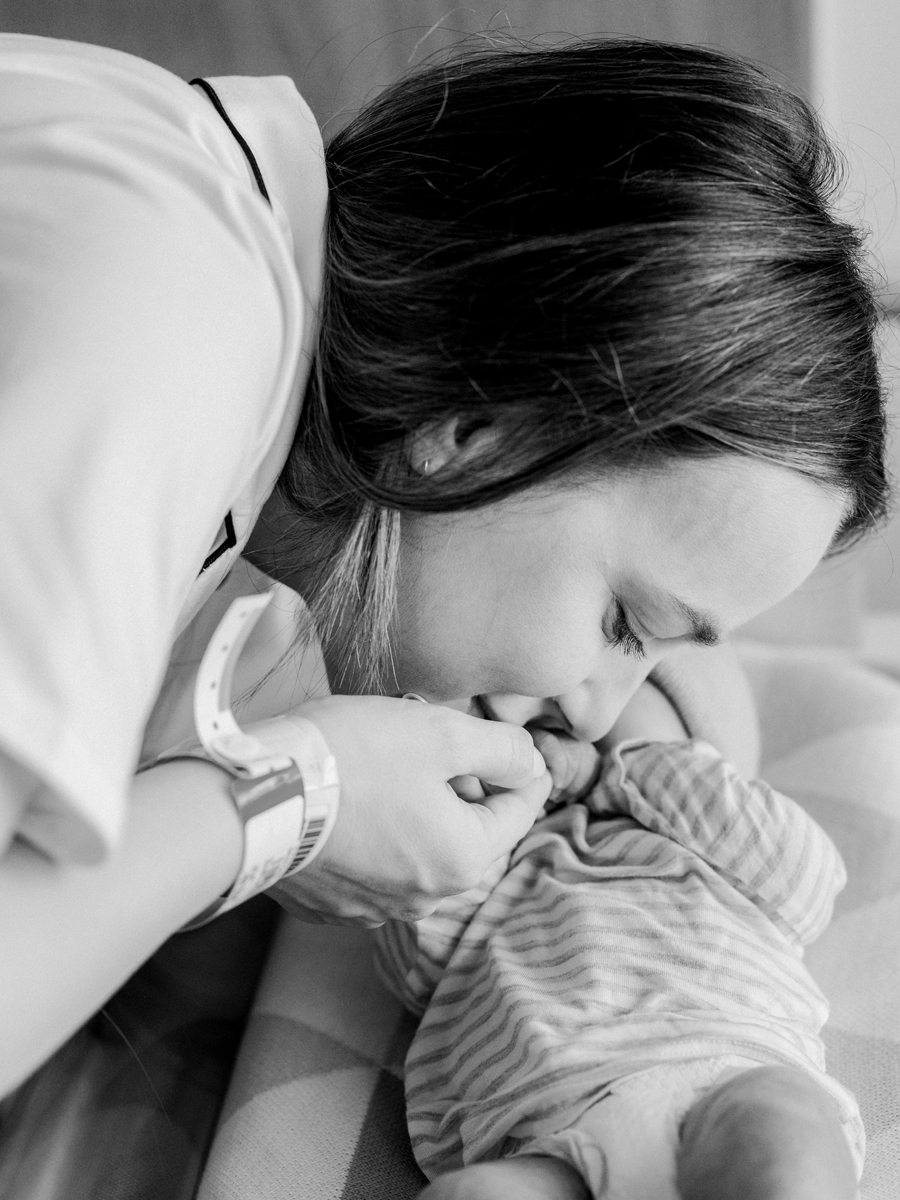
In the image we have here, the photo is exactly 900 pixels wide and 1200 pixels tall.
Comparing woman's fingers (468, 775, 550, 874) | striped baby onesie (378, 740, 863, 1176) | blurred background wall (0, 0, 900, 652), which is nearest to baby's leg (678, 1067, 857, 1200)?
striped baby onesie (378, 740, 863, 1176)

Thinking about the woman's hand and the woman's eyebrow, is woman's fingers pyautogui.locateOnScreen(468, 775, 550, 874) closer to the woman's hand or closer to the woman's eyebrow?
the woman's hand

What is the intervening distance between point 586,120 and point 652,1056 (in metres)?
0.51

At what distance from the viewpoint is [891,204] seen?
1313 millimetres

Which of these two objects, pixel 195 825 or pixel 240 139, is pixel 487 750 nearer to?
pixel 195 825

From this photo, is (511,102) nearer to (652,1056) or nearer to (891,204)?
(652,1056)

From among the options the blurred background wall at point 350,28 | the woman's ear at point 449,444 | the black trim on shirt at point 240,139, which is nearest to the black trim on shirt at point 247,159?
the black trim on shirt at point 240,139

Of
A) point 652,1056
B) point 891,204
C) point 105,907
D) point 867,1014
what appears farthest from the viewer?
point 891,204

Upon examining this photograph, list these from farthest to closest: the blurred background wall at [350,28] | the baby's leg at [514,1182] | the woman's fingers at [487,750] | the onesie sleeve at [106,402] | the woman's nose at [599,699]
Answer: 1. the blurred background wall at [350,28]
2. the woman's nose at [599,699]
3. the woman's fingers at [487,750]
4. the baby's leg at [514,1182]
5. the onesie sleeve at [106,402]

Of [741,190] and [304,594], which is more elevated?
[741,190]

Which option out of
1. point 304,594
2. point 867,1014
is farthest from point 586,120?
point 867,1014

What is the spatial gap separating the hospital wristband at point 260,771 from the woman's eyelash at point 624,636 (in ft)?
0.73

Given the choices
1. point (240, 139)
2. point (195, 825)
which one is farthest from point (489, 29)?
point (195, 825)

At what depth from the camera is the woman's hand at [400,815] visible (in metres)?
0.60

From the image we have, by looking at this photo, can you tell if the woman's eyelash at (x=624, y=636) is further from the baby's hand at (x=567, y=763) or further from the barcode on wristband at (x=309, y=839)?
the barcode on wristband at (x=309, y=839)
